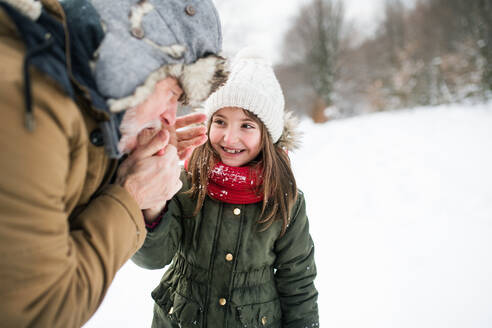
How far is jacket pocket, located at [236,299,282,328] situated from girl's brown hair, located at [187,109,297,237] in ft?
1.22

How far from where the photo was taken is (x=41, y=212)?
20.5 inches

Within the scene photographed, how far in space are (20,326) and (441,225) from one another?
426cm

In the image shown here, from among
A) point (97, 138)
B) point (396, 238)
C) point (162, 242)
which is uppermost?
point (97, 138)

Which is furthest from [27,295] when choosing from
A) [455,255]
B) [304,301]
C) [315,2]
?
[315,2]

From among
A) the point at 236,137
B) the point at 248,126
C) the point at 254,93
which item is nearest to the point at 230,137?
the point at 236,137

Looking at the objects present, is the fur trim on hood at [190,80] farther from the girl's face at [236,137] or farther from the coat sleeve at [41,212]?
the girl's face at [236,137]

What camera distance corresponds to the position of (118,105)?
719mm

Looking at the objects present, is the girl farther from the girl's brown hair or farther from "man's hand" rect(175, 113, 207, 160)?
"man's hand" rect(175, 113, 207, 160)

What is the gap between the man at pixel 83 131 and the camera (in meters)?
0.50

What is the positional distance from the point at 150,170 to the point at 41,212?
1.30ft

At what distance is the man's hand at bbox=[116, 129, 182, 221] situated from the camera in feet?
2.86

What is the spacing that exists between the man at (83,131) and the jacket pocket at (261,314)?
0.76m

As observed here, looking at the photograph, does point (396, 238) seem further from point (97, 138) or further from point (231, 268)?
point (97, 138)

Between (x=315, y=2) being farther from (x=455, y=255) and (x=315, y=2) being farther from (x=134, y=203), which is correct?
(x=134, y=203)
